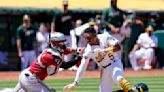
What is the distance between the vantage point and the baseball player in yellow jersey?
9.89 m

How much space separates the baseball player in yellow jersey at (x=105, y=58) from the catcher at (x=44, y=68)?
62 centimetres

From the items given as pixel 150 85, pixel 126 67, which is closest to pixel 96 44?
pixel 150 85

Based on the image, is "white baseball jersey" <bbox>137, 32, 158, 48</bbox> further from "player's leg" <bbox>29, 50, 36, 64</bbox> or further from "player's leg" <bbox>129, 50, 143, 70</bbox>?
"player's leg" <bbox>29, 50, 36, 64</bbox>

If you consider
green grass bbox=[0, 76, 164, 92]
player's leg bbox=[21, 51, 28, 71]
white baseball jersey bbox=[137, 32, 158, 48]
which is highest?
white baseball jersey bbox=[137, 32, 158, 48]

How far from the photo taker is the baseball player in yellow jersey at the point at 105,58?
9.89m

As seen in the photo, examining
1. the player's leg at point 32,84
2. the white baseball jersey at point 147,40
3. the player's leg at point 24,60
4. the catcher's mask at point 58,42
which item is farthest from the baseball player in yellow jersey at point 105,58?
the white baseball jersey at point 147,40

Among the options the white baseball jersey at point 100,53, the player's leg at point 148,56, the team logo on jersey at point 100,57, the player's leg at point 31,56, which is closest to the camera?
the white baseball jersey at point 100,53

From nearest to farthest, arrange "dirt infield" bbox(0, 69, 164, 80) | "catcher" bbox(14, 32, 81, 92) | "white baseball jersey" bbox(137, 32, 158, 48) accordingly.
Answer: "catcher" bbox(14, 32, 81, 92) < "dirt infield" bbox(0, 69, 164, 80) < "white baseball jersey" bbox(137, 32, 158, 48)

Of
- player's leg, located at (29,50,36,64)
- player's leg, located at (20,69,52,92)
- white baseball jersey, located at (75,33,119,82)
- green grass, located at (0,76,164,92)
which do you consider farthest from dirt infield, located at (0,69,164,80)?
Result: player's leg, located at (20,69,52,92)

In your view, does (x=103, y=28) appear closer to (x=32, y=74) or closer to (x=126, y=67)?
(x=126, y=67)

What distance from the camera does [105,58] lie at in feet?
33.0

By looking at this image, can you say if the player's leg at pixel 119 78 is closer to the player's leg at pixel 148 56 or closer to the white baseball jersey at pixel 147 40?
the player's leg at pixel 148 56

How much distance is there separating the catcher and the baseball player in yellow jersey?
618 millimetres

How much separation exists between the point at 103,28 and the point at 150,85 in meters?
3.58
